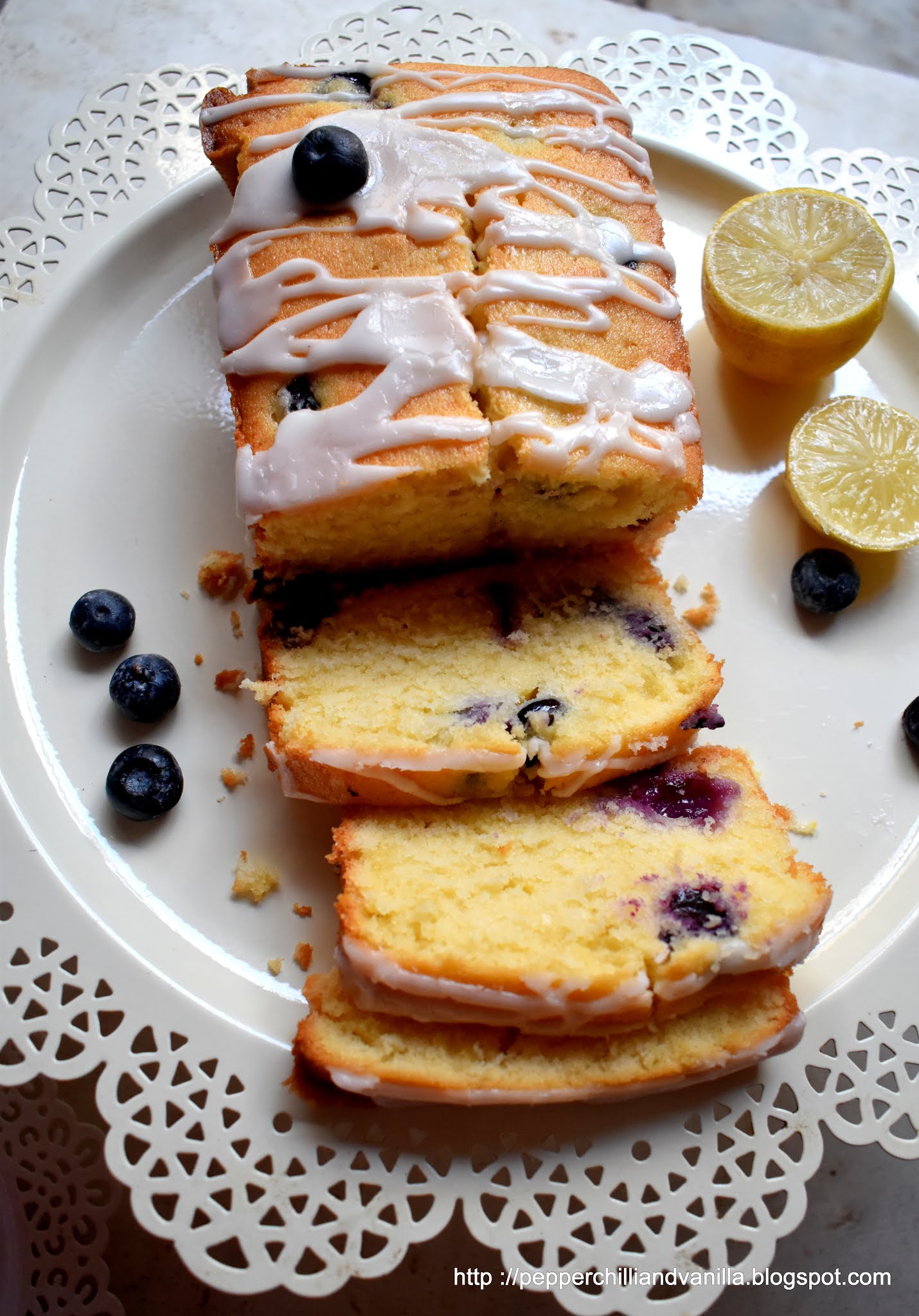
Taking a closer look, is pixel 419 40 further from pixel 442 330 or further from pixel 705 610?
pixel 705 610

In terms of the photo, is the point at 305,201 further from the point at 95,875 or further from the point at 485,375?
the point at 95,875

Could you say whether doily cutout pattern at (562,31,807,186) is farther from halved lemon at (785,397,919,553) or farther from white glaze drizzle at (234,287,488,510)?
white glaze drizzle at (234,287,488,510)

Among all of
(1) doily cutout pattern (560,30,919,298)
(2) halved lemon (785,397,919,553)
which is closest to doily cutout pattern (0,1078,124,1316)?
(2) halved lemon (785,397,919,553)

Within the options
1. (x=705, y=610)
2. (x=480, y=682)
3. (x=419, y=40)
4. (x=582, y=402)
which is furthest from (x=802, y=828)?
(x=419, y=40)

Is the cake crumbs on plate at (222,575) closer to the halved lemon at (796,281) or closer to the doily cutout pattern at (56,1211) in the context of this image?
the doily cutout pattern at (56,1211)

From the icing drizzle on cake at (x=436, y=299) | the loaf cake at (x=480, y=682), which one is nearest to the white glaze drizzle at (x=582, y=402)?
the icing drizzle on cake at (x=436, y=299)

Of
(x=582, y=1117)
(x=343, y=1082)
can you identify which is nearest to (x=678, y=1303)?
(x=582, y=1117)
